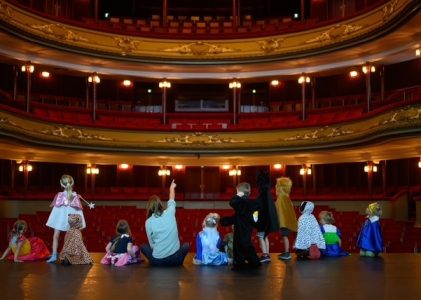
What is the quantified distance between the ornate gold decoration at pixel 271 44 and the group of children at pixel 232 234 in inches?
694

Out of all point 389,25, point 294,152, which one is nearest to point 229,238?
point 389,25

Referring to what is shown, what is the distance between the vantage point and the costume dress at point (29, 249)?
10594 millimetres

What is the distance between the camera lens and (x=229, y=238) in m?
10.1

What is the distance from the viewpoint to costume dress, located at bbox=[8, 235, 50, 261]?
417 inches

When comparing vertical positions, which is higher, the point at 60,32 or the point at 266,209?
the point at 60,32

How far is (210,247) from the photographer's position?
973 centimetres

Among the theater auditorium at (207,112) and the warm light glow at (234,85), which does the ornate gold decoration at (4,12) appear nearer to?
the theater auditorium at (207,112)

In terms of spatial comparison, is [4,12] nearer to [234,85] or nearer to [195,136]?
[195,136]

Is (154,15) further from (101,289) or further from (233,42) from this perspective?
(101,289)

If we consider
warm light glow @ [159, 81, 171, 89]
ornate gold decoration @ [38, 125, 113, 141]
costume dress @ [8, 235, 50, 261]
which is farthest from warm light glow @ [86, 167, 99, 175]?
costume dress @ [8, 235, 50, 261]

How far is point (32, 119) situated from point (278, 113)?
12.9 metres

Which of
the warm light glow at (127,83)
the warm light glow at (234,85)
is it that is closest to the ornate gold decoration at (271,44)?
the warm light glow at (234,85)

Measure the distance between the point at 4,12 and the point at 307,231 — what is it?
56.0 ft

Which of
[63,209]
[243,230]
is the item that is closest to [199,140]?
[63,209]
